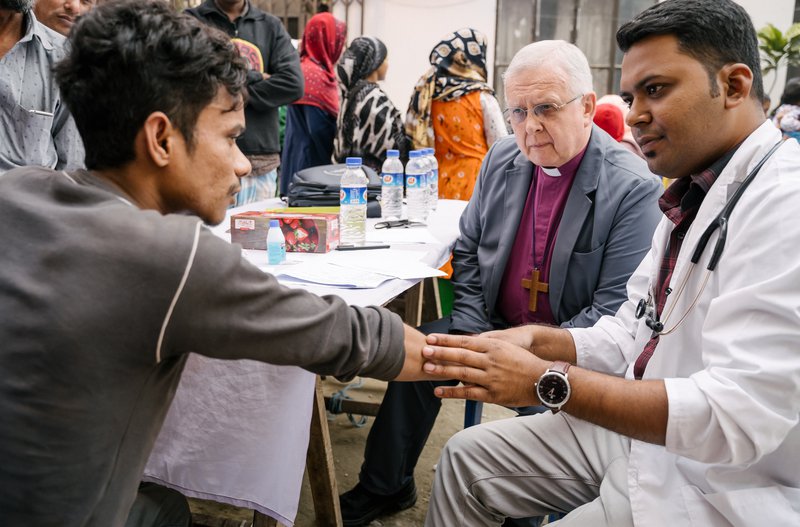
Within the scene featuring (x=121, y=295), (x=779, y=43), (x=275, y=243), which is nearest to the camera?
(x=121, y=295)

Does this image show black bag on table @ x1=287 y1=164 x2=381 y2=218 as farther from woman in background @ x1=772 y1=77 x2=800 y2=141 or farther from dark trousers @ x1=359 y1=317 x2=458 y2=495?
woman in background @ x1=772 y1=77 x2=800 y2=141

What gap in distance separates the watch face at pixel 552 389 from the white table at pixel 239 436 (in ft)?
1.90

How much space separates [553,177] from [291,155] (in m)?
2.94

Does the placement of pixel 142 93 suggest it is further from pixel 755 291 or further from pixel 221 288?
pixel 755 291

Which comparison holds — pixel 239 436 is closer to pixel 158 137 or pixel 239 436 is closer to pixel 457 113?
pixel 158 137

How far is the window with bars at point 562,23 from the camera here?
34.5 feet

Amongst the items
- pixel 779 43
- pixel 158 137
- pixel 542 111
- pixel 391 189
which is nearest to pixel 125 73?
pixel 158 137

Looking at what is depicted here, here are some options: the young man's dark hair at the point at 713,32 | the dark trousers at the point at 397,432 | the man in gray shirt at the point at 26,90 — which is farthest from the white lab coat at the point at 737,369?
the man in gray shirt at the point at 26,90

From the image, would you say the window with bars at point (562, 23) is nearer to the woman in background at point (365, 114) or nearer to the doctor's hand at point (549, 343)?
the woman in background at point (365, 114)

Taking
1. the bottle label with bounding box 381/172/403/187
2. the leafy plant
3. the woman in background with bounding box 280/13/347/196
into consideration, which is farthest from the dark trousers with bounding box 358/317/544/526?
the leafy plant

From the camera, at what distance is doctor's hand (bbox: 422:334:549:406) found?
56.1 inches

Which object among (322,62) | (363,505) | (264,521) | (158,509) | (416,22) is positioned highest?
(416,22)

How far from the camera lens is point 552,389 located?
1.39 meters

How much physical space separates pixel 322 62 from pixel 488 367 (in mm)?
4093
